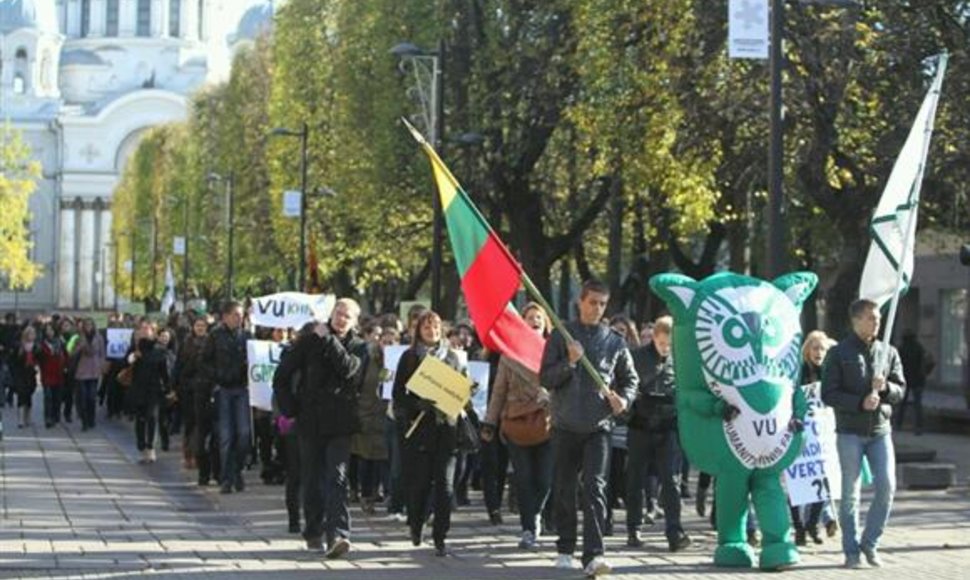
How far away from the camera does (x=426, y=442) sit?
50.8 ft

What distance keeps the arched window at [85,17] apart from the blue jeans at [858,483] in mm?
153595

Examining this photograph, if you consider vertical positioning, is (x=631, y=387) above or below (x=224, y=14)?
below

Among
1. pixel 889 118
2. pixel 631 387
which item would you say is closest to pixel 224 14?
pixel 889 118

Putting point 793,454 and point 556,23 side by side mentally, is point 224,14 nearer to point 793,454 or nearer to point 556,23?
point 556,23

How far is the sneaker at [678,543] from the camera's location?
15.7 m

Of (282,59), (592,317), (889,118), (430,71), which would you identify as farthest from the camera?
(282,59)

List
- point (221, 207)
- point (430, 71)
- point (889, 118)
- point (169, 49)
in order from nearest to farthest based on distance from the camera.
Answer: point (889, 118) → point (430, 71) → point (221, 207) → point (169, 49)

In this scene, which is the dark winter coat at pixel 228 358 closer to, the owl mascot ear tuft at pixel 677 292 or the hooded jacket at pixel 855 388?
the owl mascot ear tuft at pixel 677 292

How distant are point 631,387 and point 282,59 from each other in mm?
41280

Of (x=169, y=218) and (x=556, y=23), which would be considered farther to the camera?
(x=169, y=218)

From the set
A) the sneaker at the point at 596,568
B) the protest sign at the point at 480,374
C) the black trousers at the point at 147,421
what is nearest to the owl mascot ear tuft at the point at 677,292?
the sneaker at the point at 596,568

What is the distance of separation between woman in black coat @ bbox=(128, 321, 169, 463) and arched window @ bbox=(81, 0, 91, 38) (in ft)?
461

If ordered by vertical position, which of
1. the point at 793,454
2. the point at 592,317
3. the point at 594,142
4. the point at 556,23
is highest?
the point at 556,23

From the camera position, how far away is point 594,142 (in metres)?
29.5
